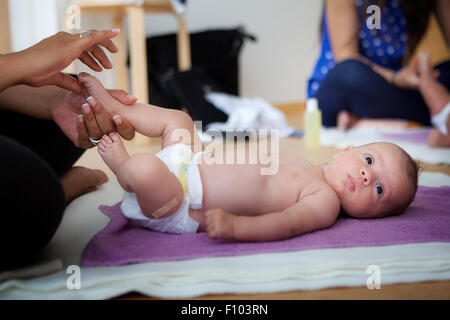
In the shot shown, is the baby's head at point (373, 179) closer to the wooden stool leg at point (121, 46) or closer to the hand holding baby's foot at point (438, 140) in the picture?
the hand holding baby's foot at point (438, 140)


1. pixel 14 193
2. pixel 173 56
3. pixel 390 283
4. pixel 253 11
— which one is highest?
pixel 253 11

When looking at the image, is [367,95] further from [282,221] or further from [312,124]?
[282,221]

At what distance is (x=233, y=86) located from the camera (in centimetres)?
258

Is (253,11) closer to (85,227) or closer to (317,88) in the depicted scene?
(317,88)

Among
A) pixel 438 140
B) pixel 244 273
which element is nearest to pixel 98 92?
pixel 244 273

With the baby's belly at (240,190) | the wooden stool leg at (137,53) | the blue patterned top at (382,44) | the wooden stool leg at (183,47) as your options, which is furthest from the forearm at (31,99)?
the wooden stool leg at (183,47)

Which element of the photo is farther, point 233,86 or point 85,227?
point 233,86

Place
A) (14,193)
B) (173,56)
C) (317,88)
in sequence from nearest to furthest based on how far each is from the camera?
(14,193)
(317,88)
(173,56)

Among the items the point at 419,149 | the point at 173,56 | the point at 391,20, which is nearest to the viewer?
the point at 419,149

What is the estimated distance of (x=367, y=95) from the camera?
6.23 feet

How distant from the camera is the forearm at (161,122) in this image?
2.38ft

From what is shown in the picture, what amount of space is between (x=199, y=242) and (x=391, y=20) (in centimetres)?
155

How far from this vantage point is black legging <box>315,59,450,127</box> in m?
1.87

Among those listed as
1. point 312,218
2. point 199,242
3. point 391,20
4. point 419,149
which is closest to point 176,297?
point 199,242
